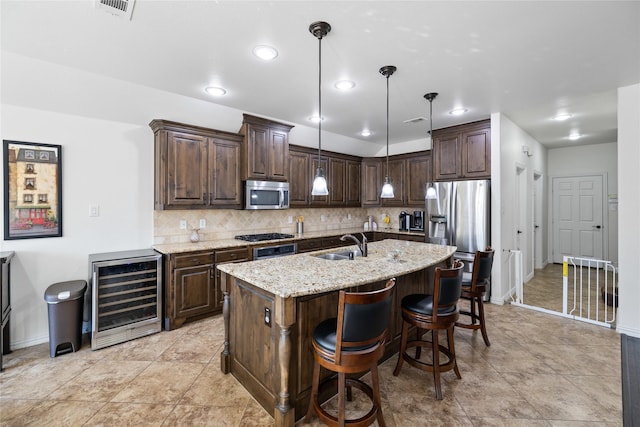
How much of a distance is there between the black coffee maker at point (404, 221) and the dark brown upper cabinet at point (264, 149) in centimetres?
251

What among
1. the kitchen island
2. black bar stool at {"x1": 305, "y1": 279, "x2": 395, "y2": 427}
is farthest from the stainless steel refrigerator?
black bar stool at {"x1": 305, "y1": 279, "x2": 395, "y2": 427}

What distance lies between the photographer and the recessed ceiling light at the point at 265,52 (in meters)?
2.37

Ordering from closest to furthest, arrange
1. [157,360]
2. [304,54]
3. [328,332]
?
[328,332]
[304,54]
[157,360]

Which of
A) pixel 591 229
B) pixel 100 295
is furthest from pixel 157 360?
pixel 591 229

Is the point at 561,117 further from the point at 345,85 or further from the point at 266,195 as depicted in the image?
the point at 266,195

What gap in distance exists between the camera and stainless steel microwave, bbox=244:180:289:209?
13.4 ft

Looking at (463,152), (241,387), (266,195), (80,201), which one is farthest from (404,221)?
(80,201)

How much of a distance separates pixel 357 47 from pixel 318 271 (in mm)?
1816

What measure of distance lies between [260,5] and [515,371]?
11.4ft

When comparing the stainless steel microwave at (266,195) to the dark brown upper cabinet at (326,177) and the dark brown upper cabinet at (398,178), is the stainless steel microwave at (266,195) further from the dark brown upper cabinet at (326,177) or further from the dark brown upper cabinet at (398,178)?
the dark brown upper cabinet at (398,178)

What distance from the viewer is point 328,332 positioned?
178 centimetres

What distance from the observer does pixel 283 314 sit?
1.69m

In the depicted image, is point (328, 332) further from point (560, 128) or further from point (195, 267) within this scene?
point (560, 128)

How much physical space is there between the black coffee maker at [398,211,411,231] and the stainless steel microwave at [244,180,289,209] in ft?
8.00
